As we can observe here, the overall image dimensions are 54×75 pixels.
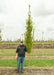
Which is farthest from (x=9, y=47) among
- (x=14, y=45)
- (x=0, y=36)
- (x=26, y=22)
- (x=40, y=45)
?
(x=26, y=22)

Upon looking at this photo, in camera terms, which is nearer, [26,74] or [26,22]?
[26,74]

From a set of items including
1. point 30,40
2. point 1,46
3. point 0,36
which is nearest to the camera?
point 30,40

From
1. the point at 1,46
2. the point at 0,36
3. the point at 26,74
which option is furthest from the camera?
the point at 1,46

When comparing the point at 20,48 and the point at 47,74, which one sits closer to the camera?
the point at 47,74

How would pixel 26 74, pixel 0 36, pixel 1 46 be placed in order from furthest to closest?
pixel 1 46, pixel 0 36, pixel 26 74

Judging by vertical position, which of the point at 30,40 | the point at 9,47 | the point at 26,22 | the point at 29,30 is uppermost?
the point at 26,22

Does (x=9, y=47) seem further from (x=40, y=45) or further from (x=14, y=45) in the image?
(x=40, y=45)

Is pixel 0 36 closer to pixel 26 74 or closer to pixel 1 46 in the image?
pixel 1 46

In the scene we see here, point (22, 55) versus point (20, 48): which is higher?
point (20, 48)

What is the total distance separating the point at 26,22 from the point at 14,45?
24.5m

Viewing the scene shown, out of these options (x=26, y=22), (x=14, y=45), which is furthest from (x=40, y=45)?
(x=26, y=22)

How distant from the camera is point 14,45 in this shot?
3069 cm

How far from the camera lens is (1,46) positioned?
29.3m

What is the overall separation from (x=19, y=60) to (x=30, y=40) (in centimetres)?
156
